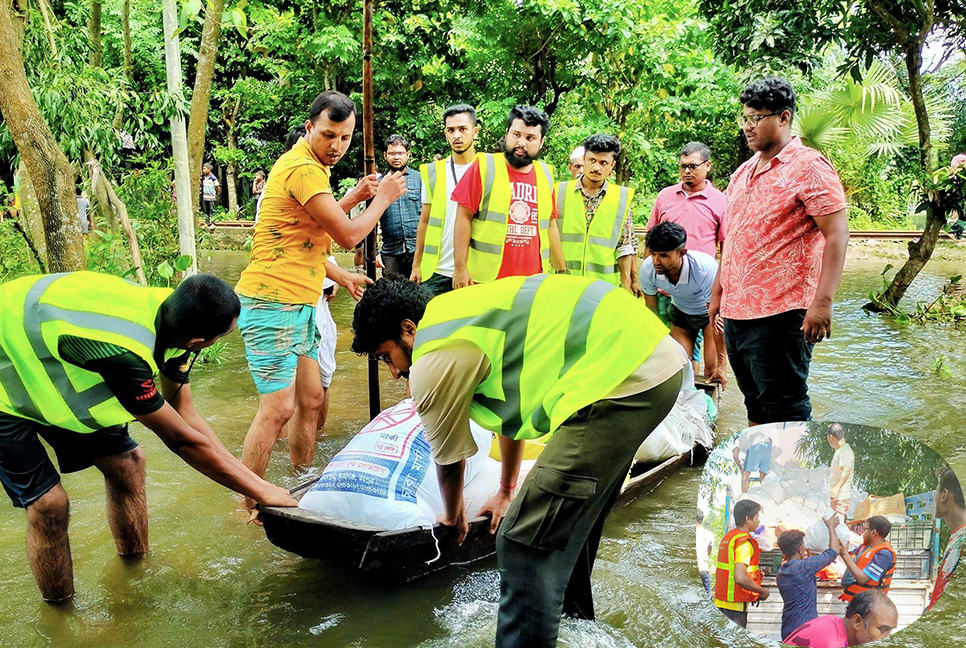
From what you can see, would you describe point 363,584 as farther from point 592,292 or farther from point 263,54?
point 263,54

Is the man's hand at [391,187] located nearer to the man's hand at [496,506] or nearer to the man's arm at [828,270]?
the man's hand at [496,506]

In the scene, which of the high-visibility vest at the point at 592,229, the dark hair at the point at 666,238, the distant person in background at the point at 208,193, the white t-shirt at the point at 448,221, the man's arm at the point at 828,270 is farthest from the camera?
the distant person in background at the point at 208,193

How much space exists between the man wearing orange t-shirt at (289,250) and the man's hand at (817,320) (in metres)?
1.86

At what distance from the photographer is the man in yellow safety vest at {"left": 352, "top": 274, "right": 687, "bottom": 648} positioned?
201 centimetres

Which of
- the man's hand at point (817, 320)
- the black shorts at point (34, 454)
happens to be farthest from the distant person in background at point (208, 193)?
the man's hand at point (817, 320)

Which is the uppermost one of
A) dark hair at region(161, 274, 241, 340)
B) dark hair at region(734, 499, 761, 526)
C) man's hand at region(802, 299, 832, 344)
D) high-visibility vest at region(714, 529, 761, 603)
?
dark hair at region(161, 274, 241, 340)

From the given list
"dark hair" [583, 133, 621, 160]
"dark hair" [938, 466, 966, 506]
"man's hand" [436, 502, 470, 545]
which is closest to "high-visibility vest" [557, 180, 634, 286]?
"dark hair" [583, 133, 621, 160]

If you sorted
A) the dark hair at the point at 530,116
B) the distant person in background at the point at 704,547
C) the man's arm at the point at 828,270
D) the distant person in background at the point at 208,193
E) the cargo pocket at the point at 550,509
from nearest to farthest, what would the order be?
the cargo pocket at the point at 550,509, the distant person in background at the point at 704,547, the man's arm at the point at 828,270, the dark hair at the point at 530,116, the distant person in background at the point at 208,193

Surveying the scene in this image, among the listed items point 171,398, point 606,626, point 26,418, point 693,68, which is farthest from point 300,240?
point 693,68

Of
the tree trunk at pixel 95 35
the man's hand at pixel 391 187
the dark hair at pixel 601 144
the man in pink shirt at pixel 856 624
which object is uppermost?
the tree trunk at pixel 95 35

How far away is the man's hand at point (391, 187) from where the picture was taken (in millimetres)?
3590

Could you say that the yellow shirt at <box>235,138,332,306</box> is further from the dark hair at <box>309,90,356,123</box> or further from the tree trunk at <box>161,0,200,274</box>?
the tree trunk at <box>161,0,200,274</box>

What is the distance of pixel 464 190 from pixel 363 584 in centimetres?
228

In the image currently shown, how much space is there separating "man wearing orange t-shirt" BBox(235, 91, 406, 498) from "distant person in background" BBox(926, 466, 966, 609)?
2411 millimetres
